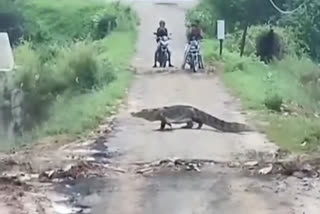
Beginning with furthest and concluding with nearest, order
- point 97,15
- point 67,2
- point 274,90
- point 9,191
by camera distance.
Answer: point 67,2 → point 97,15 → point 274,90 → point 9,191

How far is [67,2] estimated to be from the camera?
184ft

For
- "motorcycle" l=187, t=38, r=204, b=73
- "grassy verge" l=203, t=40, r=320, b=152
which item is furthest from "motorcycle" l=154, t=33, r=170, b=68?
"grassy verge" l=203, t=40, r=320, b=152

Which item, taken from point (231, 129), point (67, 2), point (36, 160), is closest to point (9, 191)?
point (36, 160)

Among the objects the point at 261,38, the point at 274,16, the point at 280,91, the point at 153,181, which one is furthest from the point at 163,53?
the point at 153,181

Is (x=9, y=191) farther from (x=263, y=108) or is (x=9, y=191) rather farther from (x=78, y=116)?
(x=263, y=108)

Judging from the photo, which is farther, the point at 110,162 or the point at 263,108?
the point at 263,108

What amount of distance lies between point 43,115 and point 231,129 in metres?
4.52

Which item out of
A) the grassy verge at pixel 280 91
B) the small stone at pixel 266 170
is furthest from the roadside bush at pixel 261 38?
the small stone at pixel 266 170

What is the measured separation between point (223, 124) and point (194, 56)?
1180cm

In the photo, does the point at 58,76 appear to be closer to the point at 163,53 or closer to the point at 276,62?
the point at 163,53

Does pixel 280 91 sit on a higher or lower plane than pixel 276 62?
higher

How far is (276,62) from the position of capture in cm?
3222

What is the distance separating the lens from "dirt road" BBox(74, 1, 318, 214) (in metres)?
10.2

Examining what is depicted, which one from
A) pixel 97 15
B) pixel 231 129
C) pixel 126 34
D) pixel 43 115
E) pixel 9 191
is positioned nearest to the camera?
pixel 9 191
